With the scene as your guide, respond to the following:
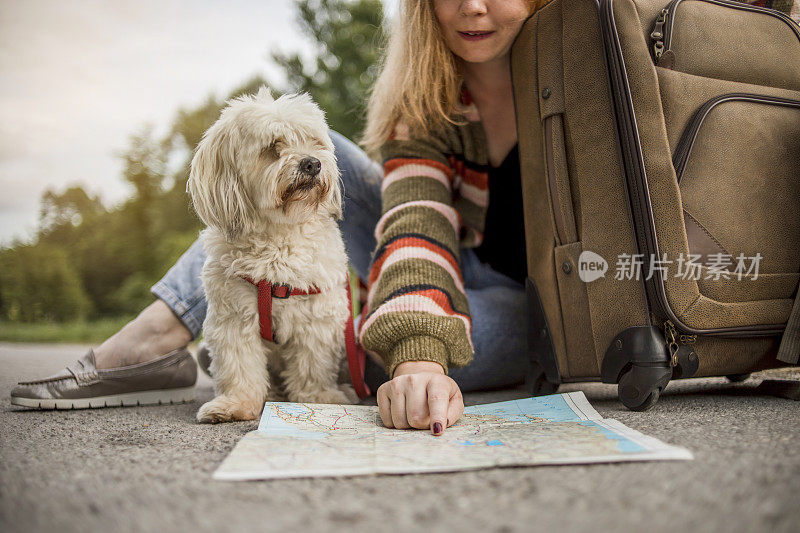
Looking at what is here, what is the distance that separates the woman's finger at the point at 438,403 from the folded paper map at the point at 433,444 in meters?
0.02

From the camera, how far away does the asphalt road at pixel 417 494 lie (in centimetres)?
58

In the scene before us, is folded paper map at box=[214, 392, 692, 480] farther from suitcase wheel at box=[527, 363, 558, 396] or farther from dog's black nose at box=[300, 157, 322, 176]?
dog's black nose at box=[300, 157, 322, 176]

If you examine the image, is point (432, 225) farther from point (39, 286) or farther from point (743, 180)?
point (39, 286)

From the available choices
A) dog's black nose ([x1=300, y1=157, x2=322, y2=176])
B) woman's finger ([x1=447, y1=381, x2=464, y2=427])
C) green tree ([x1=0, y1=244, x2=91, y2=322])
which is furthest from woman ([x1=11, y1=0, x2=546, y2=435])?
green tree ([x1=0, y1=244, x2=91, y2=322])

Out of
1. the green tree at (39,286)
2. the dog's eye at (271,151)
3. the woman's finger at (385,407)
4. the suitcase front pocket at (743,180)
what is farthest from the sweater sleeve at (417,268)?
the green tree at (39,286)

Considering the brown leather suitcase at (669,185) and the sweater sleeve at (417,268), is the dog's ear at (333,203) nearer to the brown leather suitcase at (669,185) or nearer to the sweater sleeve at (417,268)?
the sweater sleeve at (417,268)

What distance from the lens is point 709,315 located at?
107cm

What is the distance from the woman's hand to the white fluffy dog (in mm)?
364

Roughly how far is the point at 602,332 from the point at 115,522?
91 centimetres

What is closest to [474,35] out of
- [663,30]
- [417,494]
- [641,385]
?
[663,30]

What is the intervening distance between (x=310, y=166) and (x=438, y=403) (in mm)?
659

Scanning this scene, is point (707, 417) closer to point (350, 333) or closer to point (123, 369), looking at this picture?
point (350, 333)

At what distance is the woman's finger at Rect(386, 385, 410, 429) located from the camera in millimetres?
990

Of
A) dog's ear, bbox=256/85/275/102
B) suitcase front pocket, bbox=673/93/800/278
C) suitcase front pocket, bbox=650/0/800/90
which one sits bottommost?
suitcase front pocket, bbox=673/93/800/278
